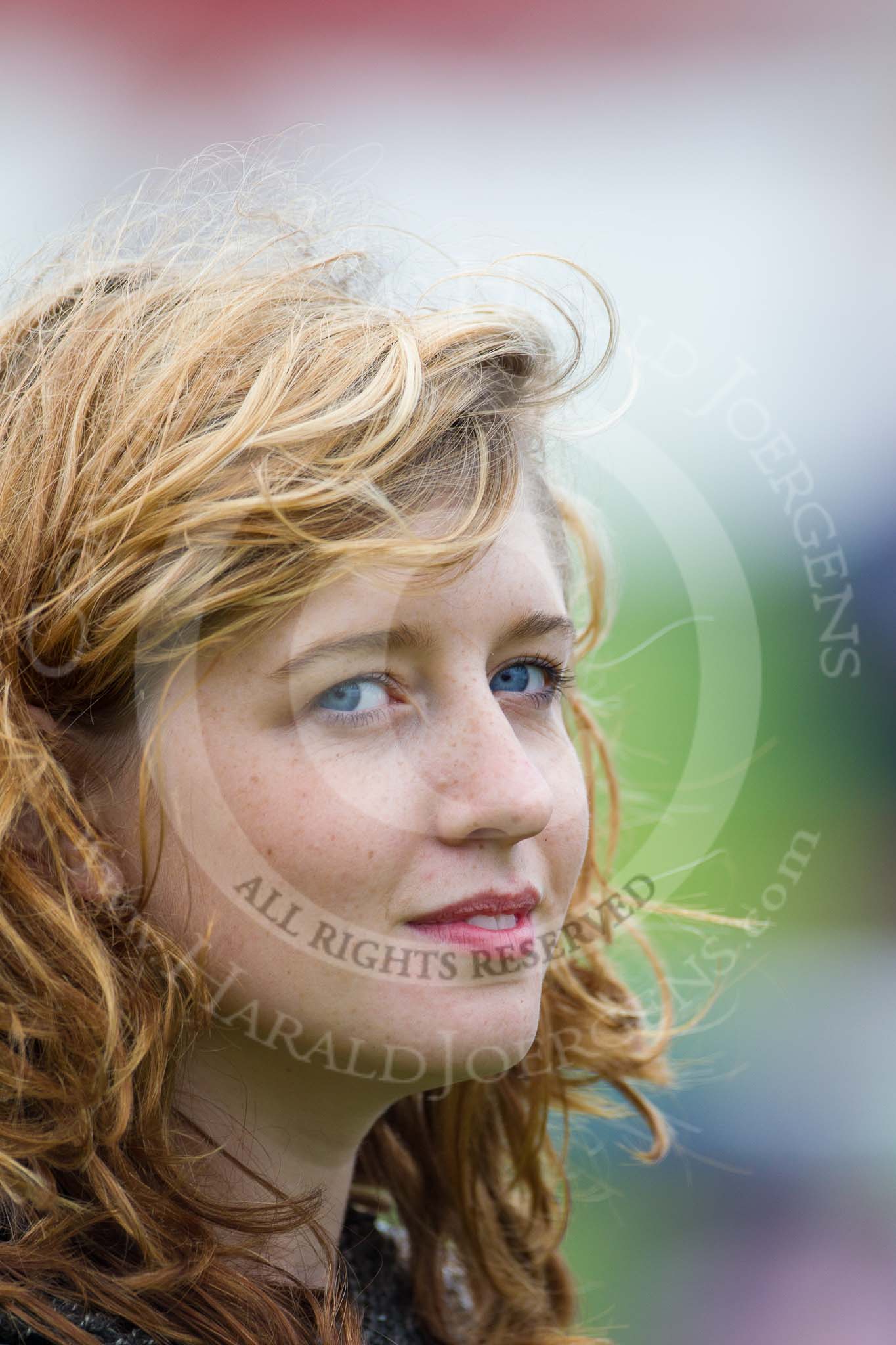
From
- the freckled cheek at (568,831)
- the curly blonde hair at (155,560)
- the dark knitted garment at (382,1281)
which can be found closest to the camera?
the curly blonde hair at (155,560)

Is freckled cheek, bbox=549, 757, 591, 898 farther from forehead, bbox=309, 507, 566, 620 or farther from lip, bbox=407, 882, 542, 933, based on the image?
forehead, bbox=309, 507, 566, 620

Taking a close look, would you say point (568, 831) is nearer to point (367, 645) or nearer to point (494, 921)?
point (494, 921)

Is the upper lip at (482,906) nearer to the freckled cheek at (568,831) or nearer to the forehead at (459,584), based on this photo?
the freckled cheek at (568,831)

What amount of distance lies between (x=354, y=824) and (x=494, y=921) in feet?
0.62

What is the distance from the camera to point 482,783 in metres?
1.09

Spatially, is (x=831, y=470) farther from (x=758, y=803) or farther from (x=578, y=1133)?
(x=578, y=1133)

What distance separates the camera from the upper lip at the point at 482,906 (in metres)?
1.10

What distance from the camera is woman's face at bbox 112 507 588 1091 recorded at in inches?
42.0

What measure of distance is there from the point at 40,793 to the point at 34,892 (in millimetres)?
96

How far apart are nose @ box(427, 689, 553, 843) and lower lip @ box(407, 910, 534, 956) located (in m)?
0.09

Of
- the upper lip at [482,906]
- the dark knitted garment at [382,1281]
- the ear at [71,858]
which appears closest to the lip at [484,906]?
the upper lip at [482,906]

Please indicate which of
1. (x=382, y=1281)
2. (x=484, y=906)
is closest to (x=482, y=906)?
(x=484, y=906)

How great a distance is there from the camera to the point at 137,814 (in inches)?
44.3

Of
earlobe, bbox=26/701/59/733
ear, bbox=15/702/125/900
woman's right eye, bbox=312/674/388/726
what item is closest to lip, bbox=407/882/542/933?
woman's right eye, bbox=312/674/388/726
